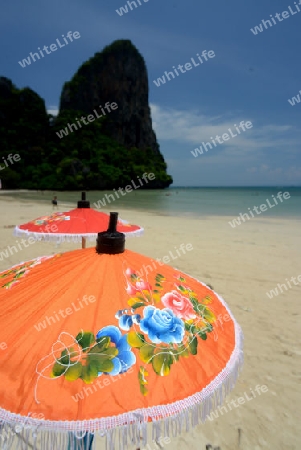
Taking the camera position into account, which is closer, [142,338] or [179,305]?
[142,338]

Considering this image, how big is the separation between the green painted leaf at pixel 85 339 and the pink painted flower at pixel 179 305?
0.38m

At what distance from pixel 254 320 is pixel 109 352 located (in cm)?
405

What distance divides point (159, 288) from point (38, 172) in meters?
58.8

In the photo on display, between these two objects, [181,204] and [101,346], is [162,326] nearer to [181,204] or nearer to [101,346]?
[101,346]

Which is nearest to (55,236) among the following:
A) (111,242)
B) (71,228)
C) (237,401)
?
(71,228)

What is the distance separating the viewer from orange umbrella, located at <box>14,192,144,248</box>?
342cm

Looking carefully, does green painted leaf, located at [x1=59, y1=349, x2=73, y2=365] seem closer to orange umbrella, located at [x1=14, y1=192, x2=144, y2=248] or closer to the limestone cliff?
orange umbrella, located at [x1=14, y1=192, x2=144, y2=248]

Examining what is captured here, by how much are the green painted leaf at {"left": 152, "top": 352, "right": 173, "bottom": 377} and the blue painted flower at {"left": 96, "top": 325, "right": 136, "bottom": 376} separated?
0.09 m

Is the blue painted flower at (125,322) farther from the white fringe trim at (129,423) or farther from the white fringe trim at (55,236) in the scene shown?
the white fringe trim at (55,236)

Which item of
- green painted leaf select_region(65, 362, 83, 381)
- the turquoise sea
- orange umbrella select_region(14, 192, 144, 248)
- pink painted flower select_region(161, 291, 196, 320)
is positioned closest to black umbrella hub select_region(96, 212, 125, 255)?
pink painted flower select_region(161, 291, 196, 320)

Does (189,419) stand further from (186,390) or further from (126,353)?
(126,353)

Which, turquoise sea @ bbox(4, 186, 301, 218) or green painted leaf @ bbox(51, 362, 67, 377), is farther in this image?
turquoise sea @ bbox(4, 186, 301, 218)

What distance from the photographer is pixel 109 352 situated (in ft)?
3.52

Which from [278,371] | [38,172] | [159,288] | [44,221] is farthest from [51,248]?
[38,172]
